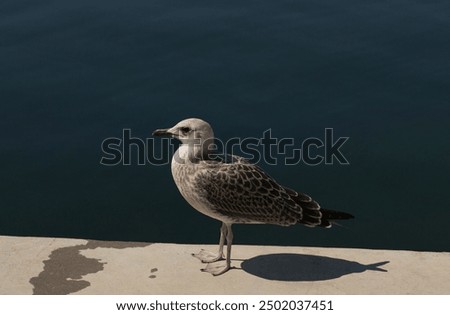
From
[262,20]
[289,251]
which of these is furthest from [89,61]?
[289,251]

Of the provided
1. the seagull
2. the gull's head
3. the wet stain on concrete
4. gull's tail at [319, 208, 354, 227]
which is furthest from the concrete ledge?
the gull's head

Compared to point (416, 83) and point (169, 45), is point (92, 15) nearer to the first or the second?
point (169, 45)

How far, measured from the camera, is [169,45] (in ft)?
60.6

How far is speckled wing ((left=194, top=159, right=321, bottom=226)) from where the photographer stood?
9148 mm

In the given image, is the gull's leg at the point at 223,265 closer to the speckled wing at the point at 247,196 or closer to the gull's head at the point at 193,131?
the speckled wing at the point at 247,196

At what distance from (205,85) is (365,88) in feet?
11.2

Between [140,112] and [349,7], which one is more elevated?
[349,7]

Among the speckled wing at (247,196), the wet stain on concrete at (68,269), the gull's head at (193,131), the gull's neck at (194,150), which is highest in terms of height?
the gull's head at (193,131)

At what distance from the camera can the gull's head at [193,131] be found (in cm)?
905

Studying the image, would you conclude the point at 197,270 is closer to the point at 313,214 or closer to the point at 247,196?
the point at 247,196

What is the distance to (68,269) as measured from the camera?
9773mm

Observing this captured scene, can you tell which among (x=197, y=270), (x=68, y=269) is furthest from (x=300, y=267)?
(x=68, y=269)
